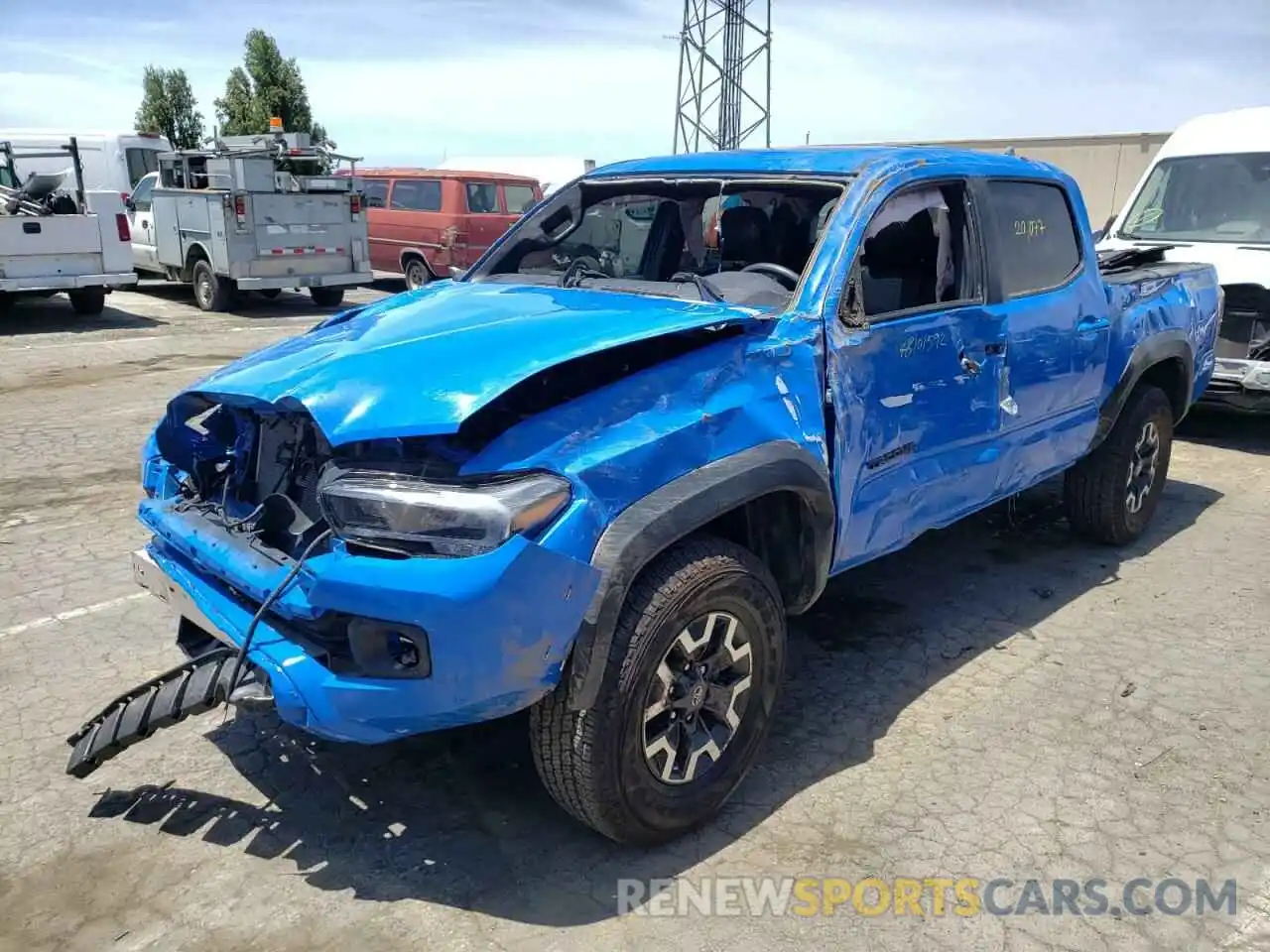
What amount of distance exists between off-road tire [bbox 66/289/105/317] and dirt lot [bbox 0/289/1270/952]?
982 centimetres

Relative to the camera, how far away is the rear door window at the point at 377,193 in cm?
1648

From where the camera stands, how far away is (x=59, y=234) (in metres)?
12.5

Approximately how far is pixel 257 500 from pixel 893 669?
2.41 m

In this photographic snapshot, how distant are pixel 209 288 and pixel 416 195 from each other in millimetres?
3557

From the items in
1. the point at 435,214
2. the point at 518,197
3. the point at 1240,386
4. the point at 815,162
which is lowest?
the point at 1240,386

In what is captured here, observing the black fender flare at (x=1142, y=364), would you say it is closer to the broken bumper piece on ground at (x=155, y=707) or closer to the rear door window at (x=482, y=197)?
the broken bumper piece on ground at (x=155, y=707)

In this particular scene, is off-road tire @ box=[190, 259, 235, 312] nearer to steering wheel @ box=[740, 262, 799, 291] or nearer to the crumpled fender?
steering wheel @ box=[740, 262, 799, 291]

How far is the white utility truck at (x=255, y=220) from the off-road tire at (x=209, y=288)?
1 centimetres

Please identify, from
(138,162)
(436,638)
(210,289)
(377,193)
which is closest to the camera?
(436,638)

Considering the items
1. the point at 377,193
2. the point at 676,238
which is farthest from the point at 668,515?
the point at 377,193

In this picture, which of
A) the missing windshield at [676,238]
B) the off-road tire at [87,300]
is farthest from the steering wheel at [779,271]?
the off-road tire at [87,300]

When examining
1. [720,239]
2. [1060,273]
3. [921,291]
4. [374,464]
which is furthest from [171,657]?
[1060,273]

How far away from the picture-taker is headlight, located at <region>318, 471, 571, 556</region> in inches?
93.7

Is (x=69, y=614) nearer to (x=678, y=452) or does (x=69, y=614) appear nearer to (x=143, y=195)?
(x=678, y=452)
